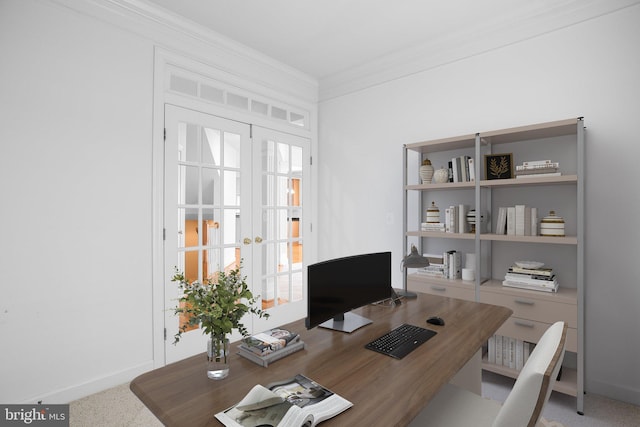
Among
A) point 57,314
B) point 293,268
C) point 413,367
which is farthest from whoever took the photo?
point 293,268

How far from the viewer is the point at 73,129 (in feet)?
7.68

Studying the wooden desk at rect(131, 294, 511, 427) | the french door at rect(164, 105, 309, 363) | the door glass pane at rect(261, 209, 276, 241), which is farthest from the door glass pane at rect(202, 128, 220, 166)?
the wooden desk at rect(131, 294, 511, 427)

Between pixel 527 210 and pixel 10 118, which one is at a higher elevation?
pixel 10 118

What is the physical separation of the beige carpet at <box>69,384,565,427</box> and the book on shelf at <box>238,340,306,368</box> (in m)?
1.27

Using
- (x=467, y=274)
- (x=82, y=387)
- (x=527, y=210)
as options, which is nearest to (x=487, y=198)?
(x=527, y=210)

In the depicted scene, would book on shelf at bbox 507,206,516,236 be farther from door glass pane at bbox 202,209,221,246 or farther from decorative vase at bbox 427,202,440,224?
door glass pane at bbox 202,209,221,246

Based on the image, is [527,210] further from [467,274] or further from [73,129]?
[73,129]

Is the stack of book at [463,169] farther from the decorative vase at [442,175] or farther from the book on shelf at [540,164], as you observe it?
the book on shelf at [540,164]

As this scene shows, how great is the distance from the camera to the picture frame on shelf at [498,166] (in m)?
2.61

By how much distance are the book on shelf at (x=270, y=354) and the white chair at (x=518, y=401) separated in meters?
0.54

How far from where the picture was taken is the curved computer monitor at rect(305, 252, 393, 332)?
5.09ft

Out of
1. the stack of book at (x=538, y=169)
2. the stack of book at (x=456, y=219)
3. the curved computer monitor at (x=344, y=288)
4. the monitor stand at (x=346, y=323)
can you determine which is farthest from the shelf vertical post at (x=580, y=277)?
the monitor stand at (x=346, y=323)

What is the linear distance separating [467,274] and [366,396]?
209cm

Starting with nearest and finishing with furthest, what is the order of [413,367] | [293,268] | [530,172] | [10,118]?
1. [413,367]
2. [10,118]
3. [530,172]
4. [293,268]
